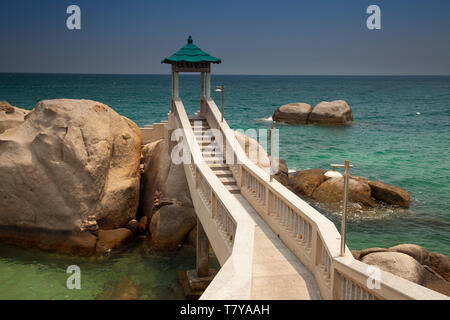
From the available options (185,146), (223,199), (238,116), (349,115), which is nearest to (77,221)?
(185,146)

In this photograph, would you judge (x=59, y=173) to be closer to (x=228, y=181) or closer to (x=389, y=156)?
(x=228, y=181)

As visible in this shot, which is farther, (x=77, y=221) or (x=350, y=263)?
(x=77, y=221)

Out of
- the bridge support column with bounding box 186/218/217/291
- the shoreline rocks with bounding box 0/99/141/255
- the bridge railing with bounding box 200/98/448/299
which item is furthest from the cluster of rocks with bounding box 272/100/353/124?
the bridge railing with bounding box 200/98/448/299

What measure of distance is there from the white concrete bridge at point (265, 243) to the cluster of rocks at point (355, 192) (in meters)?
9.04

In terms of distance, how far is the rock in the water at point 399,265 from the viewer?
13.2m

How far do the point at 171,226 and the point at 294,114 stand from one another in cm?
4200

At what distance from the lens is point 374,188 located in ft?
79.8

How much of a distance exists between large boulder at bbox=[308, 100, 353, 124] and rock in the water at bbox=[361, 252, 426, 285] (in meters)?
43.3

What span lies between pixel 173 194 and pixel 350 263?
12.8 meters

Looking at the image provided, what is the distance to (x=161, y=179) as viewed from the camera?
66.2 ft

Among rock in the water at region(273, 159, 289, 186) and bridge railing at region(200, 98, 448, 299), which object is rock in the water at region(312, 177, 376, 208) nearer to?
rock in the water at region(273, 159, 289, 186)

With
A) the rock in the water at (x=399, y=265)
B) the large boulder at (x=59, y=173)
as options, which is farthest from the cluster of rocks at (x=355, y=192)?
the large boulder at (x=59, y=173)

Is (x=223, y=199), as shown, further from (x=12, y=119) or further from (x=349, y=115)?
(x=349, y=115)

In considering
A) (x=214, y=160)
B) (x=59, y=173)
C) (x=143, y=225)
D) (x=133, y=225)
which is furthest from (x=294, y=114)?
(x=59, y=173)
